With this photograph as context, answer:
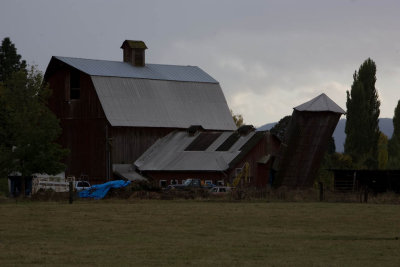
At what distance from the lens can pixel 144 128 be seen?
80.3 meters

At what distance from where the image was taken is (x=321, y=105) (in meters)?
68.6

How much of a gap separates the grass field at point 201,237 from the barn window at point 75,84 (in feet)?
131

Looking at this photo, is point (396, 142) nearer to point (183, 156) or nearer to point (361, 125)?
point (361, 125)

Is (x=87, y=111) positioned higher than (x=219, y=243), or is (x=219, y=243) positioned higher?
(x=87, y=111)

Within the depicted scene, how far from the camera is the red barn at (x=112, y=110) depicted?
78.9 metres

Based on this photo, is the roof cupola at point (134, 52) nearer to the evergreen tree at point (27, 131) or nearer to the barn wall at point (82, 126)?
the barn wall at point (82, 126)

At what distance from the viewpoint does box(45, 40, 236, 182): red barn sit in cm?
7888

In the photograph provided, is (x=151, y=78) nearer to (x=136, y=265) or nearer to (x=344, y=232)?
(x=344, y=232)

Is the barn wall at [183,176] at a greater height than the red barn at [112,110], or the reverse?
the red barn at [112,110]

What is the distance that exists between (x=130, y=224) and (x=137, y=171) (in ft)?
148

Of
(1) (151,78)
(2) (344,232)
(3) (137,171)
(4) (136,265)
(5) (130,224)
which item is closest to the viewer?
(4) (136,265)

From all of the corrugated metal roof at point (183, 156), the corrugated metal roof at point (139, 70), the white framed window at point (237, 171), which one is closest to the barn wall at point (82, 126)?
the corrugated metal roof at point (139, 70)

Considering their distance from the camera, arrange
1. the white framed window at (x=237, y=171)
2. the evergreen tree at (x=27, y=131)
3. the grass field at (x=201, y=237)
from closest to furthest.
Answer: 1. the grass field at (x=201, y=237)
2. the evergreen tree at (x=27, y=131)
3. the white framed window at (x=237, y=171)

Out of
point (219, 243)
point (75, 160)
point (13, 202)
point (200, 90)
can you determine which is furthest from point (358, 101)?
point (219, 243)
